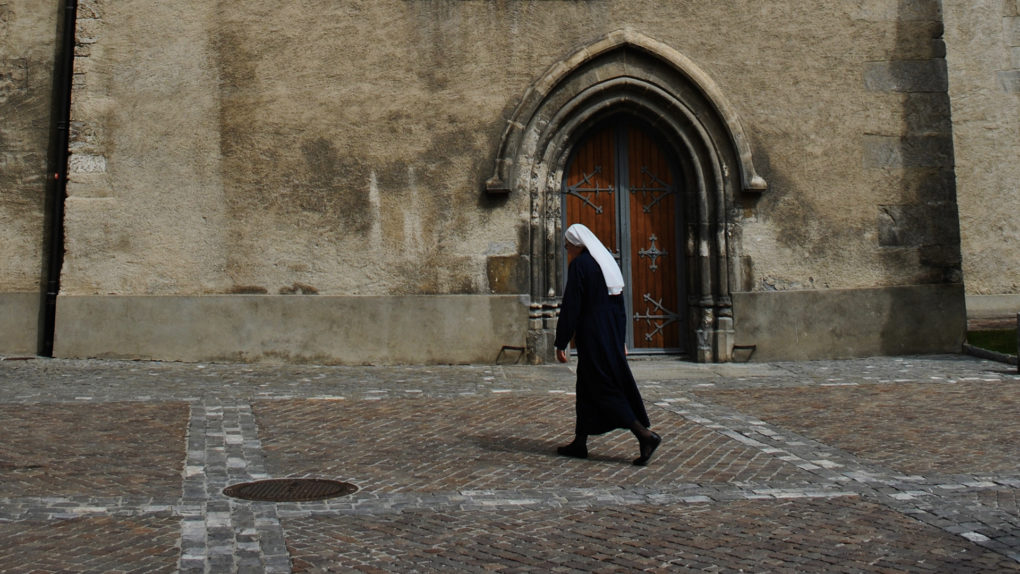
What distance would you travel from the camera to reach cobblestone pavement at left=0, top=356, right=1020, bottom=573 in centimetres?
409

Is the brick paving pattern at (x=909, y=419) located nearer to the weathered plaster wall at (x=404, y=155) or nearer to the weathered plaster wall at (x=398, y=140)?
the weathered plaster wall at (x=404, y=155)

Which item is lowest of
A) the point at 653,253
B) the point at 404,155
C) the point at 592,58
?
the point at 653,253

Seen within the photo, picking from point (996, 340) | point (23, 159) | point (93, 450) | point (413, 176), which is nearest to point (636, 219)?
Answer: point (413, 176)

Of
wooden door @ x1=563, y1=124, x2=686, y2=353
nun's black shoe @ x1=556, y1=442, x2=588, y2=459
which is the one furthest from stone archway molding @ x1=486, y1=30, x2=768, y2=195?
nun's black shoe @ x1=556, y1=442, x2=588, y2=459

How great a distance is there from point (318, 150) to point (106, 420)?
457 centimetres

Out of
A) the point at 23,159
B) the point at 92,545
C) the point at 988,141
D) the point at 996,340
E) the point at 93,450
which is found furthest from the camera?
the point at 988,141

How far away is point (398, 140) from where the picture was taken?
35.8ft

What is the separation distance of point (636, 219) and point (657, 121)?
1.17 meters

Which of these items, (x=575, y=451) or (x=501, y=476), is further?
(x=575, y=451)

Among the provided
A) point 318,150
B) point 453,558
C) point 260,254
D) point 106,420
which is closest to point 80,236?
point 260,254

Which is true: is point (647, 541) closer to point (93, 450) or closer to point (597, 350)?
point (597, 350)

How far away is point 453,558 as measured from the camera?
4.04m

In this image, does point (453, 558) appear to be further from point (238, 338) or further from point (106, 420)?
point (238, 338)

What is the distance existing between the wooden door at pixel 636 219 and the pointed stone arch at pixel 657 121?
0.28m
